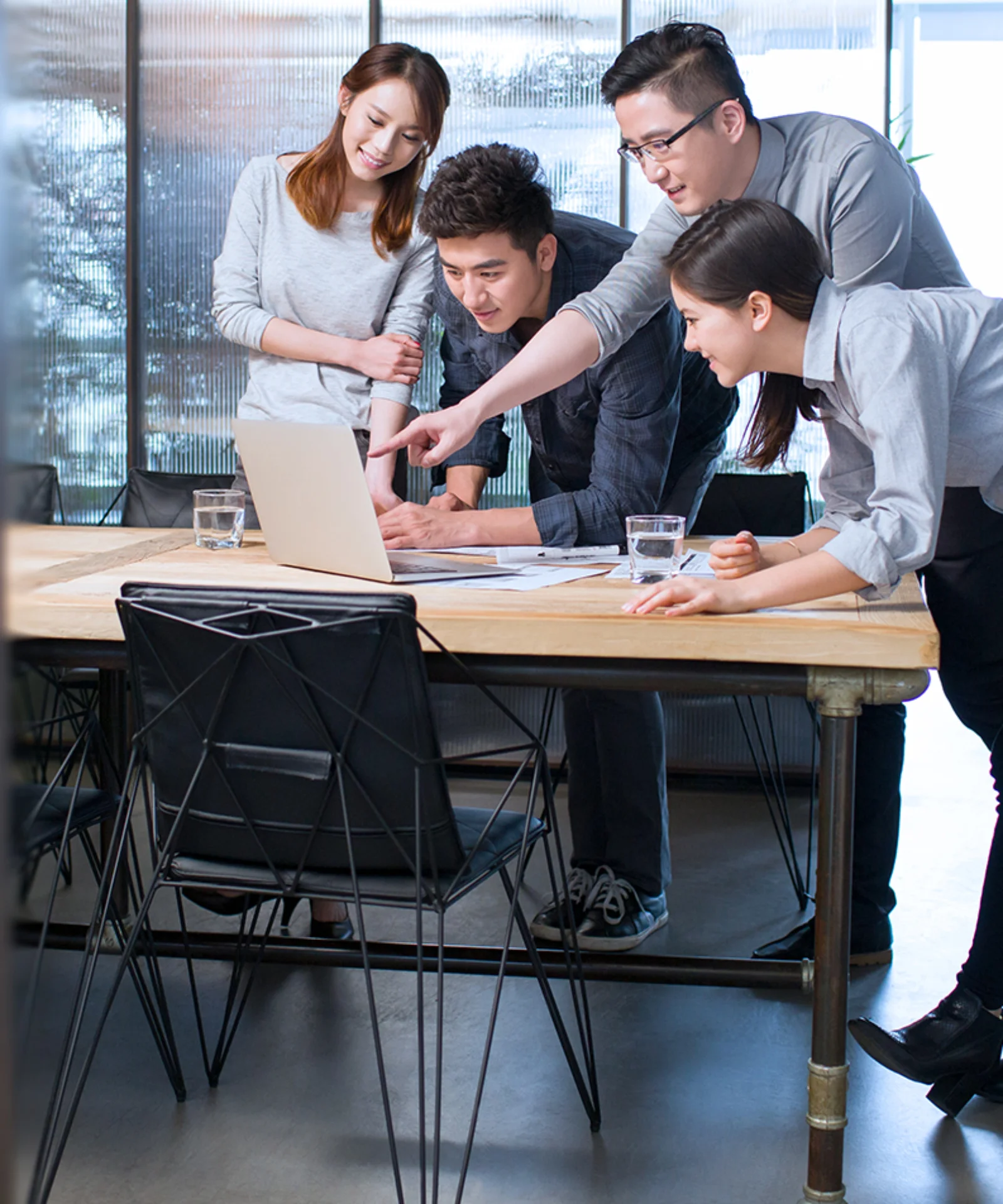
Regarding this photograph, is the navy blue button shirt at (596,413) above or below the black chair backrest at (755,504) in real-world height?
above

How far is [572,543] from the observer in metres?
2.07

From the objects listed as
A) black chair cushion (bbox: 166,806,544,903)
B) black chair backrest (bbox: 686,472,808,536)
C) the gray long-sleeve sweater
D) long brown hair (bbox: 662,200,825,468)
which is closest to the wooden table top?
black chair cushion (bbox: 166,806,544,903)

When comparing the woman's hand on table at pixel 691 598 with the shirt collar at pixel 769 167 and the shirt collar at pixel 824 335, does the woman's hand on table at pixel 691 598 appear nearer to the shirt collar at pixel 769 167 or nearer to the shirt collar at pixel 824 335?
the shirt collar at pixel 824 335

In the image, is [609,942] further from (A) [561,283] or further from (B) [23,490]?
(B) [23,490]

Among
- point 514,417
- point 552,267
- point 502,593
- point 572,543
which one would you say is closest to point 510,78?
point 514,417

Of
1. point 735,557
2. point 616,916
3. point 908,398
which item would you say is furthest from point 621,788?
point 908,398

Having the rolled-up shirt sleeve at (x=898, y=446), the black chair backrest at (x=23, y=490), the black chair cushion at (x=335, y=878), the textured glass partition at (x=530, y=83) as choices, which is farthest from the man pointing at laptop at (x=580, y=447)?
the black chair backrest at (x=23, y=490)

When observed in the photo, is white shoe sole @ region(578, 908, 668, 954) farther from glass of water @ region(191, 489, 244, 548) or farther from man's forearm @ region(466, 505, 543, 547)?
glass of water @ region(191, 489, 244, 548)

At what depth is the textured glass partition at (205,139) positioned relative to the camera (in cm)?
370

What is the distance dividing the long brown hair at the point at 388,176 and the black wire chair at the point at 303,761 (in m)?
1.36

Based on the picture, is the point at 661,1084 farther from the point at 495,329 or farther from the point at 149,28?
the point at 149,28

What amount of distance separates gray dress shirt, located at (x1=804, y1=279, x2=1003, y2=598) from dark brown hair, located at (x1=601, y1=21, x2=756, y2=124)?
48 cm

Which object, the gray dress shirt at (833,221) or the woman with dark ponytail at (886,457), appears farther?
the gray dress shirt at (833,221)

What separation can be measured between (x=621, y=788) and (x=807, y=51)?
2.35m
